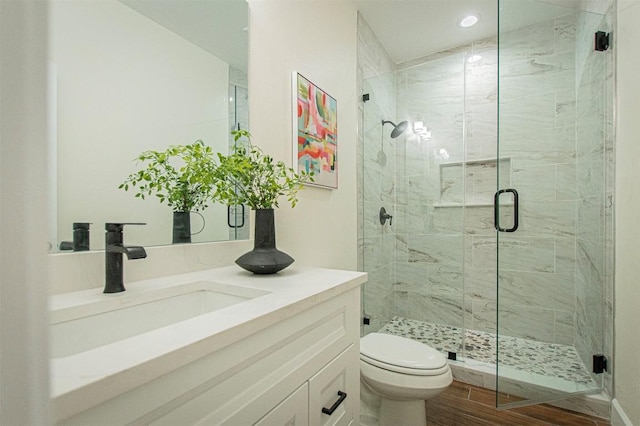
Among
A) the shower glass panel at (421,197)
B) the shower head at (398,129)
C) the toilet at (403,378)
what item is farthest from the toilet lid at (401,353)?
the shower head at (398,129)

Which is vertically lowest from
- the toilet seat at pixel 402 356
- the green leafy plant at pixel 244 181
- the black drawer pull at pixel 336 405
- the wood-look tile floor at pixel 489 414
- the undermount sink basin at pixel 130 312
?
the wood-look tile floor at pixel 489 414

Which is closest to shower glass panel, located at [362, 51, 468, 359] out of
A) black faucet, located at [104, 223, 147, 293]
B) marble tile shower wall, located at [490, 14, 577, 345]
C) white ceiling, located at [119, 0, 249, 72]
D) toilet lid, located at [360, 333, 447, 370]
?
marble tile shower wall, located at [490, 14, 577, 345]

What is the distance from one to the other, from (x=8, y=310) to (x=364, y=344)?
1.64 metres

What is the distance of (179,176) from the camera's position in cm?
109

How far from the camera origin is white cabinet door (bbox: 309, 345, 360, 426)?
33.7 inches

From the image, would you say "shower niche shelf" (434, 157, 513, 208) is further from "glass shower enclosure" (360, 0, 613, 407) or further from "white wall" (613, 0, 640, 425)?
"white wall" (613, 0, 640, 425)

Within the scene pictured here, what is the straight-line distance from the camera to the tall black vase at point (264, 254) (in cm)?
109

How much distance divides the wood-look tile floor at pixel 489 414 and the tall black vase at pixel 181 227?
156 centimetres

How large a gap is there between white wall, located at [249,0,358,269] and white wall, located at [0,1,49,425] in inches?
47.0

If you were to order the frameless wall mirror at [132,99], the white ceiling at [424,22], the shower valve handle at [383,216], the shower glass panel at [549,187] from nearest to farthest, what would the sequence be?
1. the frameless wall mirror at [132,99]
2. the shower glass panel at [549,187]
3. the white ceiling at [424,22]
4. the shower valve handle at [383,216]

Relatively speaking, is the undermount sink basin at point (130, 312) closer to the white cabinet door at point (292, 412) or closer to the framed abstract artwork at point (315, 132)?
the white cabinet door at point (292, 412)

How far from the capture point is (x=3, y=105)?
0.59 feet

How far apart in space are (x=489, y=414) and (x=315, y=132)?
5.95 ft

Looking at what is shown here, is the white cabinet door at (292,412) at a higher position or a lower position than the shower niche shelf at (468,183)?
lower
